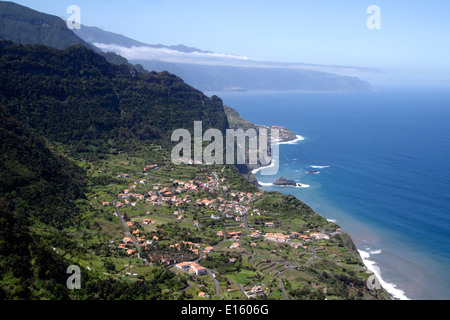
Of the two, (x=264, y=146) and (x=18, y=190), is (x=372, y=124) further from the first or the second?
(x=18, y=190)

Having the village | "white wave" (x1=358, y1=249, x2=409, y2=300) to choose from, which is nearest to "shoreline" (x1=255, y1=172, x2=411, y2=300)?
"white wave" (x1=358, y1=249, x2=409, y2=300)

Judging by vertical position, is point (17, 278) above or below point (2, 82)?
below

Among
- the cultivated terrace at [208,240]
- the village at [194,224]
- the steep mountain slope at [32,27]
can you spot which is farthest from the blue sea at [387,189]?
the steep mountain slope at [32,27]

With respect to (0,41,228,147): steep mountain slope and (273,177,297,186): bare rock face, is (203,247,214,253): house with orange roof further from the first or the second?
(273,177,297,186): bare rock face

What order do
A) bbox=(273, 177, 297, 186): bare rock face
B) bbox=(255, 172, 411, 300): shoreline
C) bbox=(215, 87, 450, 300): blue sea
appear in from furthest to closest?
bbox=(273, 177, 297, 186): bare rock face → bbox=(215, 87, 450, 300): blue sea → bbox=(255, 172, 411, 300): shoreline

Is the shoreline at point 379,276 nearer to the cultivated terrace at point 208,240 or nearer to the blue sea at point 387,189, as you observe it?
the blue sea at point 387,189

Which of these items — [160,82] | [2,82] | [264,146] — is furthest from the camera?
[264,146]

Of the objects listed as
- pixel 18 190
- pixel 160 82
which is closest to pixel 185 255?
pixel 18 190
